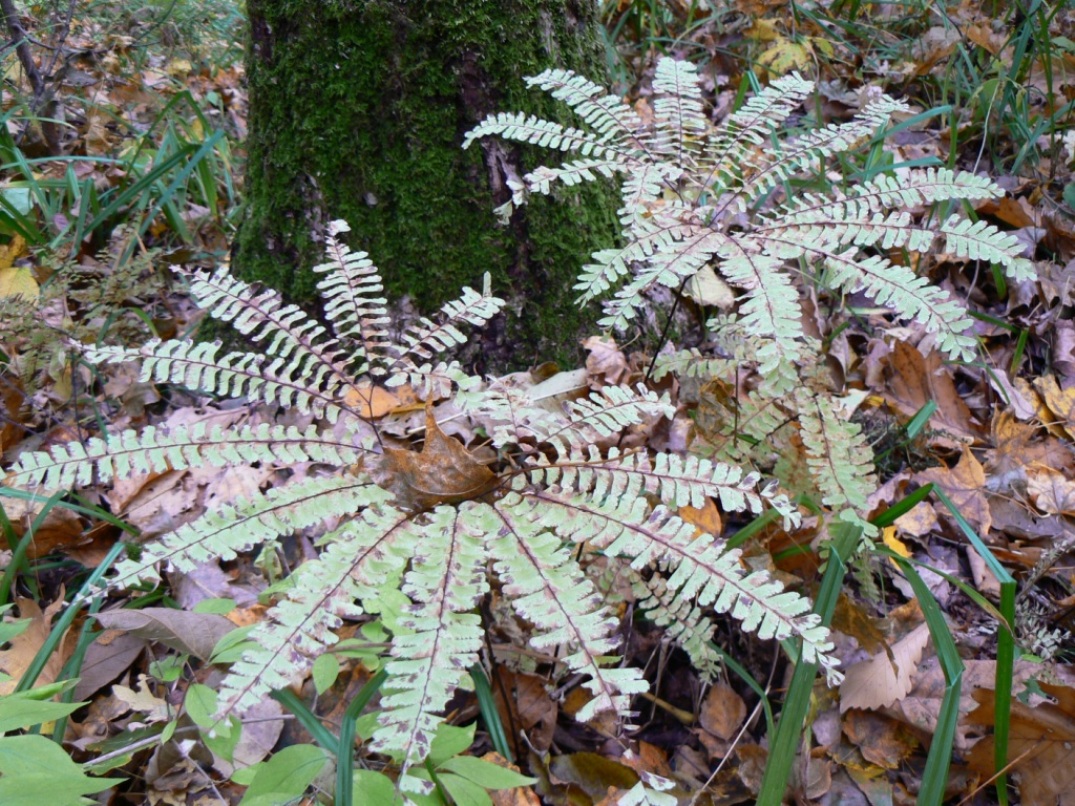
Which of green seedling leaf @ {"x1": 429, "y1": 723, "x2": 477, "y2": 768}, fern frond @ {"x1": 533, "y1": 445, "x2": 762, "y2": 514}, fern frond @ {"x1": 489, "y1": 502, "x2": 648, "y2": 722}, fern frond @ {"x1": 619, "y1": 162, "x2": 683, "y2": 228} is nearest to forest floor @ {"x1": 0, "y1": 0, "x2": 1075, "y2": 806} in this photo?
fern frond @ {"x1": 489, "y1": 502, "x2": 648, "y2": 722}

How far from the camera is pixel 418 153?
1901 mm

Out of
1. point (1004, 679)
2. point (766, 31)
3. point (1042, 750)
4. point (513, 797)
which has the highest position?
point (766, 31)

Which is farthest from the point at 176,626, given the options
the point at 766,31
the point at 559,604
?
the point at 766,31

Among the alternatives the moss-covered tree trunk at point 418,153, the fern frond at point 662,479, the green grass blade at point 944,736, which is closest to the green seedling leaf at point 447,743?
the fern frond at point 662,479

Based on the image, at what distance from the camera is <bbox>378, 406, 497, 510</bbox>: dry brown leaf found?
127cm

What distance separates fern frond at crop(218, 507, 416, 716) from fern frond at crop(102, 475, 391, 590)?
71 mm

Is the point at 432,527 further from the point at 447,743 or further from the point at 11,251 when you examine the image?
the point at 11,251

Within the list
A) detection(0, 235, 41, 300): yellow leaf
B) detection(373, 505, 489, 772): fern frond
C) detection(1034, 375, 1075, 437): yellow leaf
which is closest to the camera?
detection(373, 505, 489, 772): fern frond

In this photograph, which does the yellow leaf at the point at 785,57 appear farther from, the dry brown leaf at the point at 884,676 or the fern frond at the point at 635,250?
the dry brown leaf at the point at 884,676

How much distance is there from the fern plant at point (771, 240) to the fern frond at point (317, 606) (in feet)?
1.94

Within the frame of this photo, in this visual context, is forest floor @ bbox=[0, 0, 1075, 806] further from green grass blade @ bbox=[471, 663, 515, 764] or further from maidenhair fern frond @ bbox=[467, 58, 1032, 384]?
maidenhair fern frond @ bbox=[467, 58, 1032, 384]

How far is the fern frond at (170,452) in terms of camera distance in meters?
1.22

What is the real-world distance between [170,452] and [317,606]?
18.1 inches

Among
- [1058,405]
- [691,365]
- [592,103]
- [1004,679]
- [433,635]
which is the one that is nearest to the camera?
[433,635]
